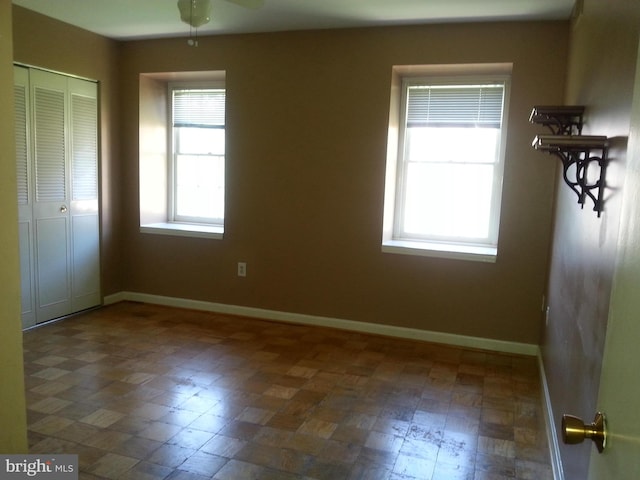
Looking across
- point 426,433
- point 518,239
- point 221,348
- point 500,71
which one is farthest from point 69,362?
point 500,71

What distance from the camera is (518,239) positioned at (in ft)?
11.9

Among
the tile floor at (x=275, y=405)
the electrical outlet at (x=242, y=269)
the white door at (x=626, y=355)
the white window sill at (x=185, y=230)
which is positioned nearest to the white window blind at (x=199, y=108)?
the white window sill at (x=185, y=230)

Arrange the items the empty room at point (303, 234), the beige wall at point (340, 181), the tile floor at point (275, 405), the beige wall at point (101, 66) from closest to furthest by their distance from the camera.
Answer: the tile floor at point (275, 405), the empty room at point (303, 234), the beige wall at point (340, 181), the beige wall at point (101, 66)

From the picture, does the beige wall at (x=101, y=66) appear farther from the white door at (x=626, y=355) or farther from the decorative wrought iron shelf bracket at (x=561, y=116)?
the white door at (x=626, y=355)

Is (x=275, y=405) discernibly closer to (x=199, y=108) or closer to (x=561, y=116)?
(x=561, y=116)

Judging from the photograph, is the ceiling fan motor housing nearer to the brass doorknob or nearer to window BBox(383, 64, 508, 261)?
window BBox(383, 64, 508, 261)

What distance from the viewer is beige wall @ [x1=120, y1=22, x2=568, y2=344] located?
355cm

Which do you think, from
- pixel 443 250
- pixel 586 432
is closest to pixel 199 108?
pixel 443 250

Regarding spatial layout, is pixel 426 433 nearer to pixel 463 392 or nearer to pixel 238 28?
pixel 463 392

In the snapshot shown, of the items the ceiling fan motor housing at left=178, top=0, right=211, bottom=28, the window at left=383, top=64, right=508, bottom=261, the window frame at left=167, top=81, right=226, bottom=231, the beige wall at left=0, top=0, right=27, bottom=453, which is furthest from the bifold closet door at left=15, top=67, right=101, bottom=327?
the window at left=383, top=64, right=508, bottom=261

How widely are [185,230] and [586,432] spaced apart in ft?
13.4

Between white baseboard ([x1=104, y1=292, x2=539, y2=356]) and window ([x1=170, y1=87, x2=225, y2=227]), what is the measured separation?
0.79 m

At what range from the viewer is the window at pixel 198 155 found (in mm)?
4613

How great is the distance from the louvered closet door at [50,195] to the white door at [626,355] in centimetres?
402
